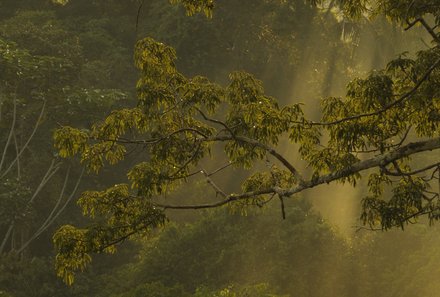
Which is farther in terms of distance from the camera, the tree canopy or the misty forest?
the misty forest

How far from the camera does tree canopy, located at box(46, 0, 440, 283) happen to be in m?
7.15

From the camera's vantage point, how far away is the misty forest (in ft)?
25.0

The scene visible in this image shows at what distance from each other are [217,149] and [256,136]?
18.1m

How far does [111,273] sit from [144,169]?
11254 mm

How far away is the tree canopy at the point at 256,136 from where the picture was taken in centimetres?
715

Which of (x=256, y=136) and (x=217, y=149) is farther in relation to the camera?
(x=217, y=149)

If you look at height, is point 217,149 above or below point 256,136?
above

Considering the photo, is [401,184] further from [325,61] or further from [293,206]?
[325,61]

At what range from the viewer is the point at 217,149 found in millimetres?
25859

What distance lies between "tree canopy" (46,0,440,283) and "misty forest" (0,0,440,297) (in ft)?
0.08

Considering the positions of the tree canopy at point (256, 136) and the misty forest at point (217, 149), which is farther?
the misty forest at point (217, 149)

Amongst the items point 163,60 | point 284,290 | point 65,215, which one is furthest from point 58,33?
point 163,60

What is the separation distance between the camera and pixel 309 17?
2512 centimetres

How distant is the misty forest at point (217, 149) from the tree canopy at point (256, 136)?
0.02 m
